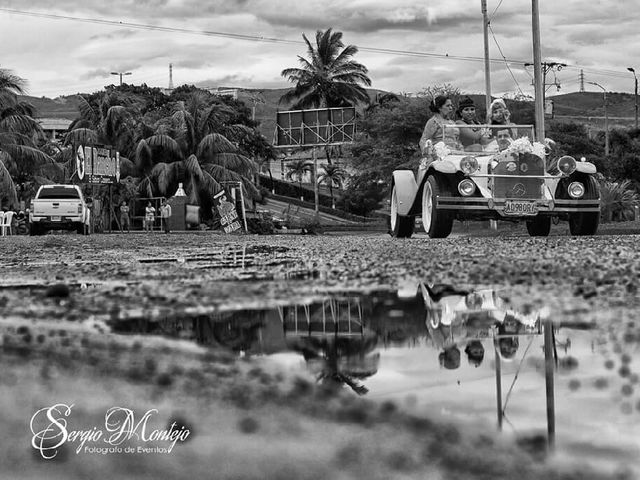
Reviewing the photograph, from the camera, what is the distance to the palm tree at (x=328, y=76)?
258 ft

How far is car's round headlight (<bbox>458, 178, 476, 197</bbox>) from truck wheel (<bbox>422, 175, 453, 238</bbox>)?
0.58ft

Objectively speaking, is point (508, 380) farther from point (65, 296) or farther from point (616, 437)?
point (65, 296)

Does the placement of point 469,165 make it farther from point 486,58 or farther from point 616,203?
point 486,58

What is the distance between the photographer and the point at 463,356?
2156mm

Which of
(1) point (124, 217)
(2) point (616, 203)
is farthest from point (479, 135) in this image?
(1) point (124, 217)

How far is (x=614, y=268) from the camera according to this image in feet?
16.8

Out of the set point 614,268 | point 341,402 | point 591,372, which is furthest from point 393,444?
point 614,268

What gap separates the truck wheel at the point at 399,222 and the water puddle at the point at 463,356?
1148cm

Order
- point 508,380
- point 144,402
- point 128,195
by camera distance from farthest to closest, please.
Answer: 1. point 128,195
2. point 508,380
3. point 144,402

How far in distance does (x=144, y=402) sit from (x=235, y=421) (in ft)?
0.75

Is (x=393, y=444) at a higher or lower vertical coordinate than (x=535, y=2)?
lower

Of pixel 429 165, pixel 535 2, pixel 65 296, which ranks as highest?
pixel 535 2

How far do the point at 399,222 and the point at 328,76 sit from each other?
65.4m

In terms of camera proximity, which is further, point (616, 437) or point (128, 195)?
point (128, 195)
